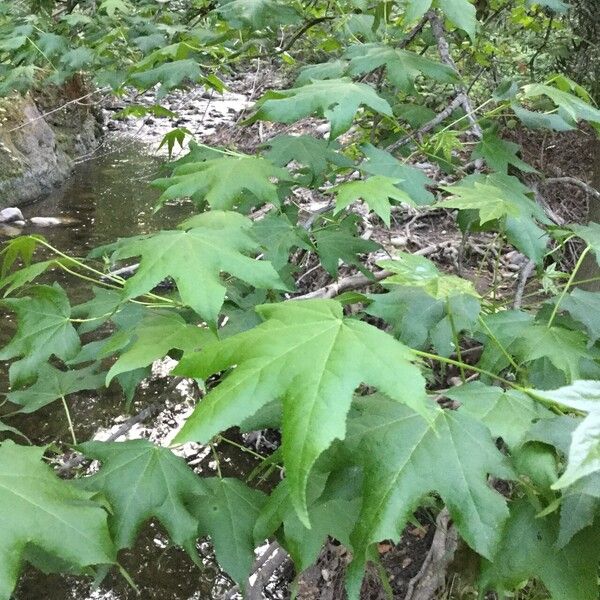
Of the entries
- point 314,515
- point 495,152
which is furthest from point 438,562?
point 495,152

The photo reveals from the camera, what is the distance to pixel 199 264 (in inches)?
44.0

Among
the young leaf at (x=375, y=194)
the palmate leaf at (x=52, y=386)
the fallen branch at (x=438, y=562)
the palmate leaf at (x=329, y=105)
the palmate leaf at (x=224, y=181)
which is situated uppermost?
the palmate leaf at (x=329, y=105)

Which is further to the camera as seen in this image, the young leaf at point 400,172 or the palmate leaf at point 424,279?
the young leaf at point 400,172

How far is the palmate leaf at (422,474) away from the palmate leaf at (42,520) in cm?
37

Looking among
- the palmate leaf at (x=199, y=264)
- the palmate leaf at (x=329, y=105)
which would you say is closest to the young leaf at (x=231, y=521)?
the palmate leaf at (x=199, y=264)

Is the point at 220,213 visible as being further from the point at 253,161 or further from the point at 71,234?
A: the point at 71,234

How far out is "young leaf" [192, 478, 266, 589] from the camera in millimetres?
1216

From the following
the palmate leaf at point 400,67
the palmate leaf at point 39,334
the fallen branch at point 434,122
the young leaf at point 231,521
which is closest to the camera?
the young leaf at point 231,521

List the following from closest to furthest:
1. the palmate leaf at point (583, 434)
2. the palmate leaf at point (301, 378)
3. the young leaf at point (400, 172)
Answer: the palmate leaf at point (583, 434)
the palmate leaf at point (301, 378)
the young leaf at point (400, 172)

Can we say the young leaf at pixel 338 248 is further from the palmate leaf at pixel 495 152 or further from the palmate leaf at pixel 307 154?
the palmate leaf at pixel 495 152

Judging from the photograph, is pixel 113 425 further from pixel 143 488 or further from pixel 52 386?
pixel 143 488

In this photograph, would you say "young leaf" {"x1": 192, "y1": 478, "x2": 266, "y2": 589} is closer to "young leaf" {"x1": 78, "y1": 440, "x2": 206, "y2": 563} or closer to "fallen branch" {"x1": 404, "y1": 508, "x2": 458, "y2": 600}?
"young leaf" {"x1": 78, "y1": 440, "x2": 206, "y2": 563}

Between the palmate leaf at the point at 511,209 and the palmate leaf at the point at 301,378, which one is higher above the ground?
the palmate leaf at the point at 301,378

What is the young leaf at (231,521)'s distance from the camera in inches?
47.9
